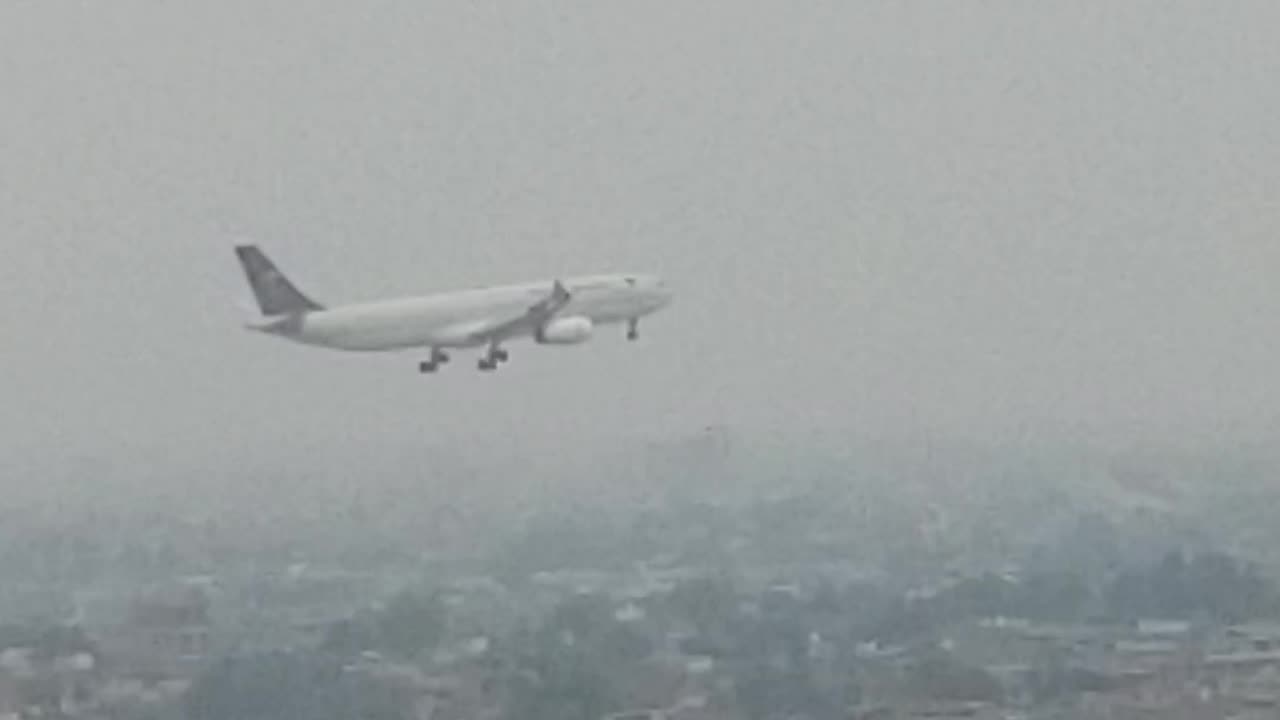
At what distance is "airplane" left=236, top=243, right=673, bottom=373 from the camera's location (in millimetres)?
4738

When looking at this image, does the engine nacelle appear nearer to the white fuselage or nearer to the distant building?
the white fuselage

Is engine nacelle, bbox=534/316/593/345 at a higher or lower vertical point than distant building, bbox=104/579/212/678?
higher

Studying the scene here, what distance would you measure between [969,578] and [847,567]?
26 cm

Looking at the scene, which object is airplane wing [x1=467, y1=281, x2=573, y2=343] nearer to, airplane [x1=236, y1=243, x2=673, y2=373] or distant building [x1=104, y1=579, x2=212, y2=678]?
airplane [x1=236, y1=243, x2=673, y2=373]

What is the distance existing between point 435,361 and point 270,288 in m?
0.34

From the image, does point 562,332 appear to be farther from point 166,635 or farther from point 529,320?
point 166,635

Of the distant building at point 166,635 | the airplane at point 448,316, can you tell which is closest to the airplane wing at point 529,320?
the airplane at point 448,316

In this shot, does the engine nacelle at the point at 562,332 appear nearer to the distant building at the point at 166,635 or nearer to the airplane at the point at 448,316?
the airplane at the point at 448,316

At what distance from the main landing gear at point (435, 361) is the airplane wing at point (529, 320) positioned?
65mm

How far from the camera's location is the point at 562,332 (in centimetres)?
471

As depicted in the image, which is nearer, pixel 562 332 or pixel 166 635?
pixel 562 332

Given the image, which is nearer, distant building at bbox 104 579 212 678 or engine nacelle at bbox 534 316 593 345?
engine nacelle at bbox 534 316 593 345

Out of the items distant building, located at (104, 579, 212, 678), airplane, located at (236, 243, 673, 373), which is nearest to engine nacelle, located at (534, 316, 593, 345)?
airplane, located at (236, 243, 673, 373)

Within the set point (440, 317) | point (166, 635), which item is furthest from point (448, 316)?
point (166, 635)
